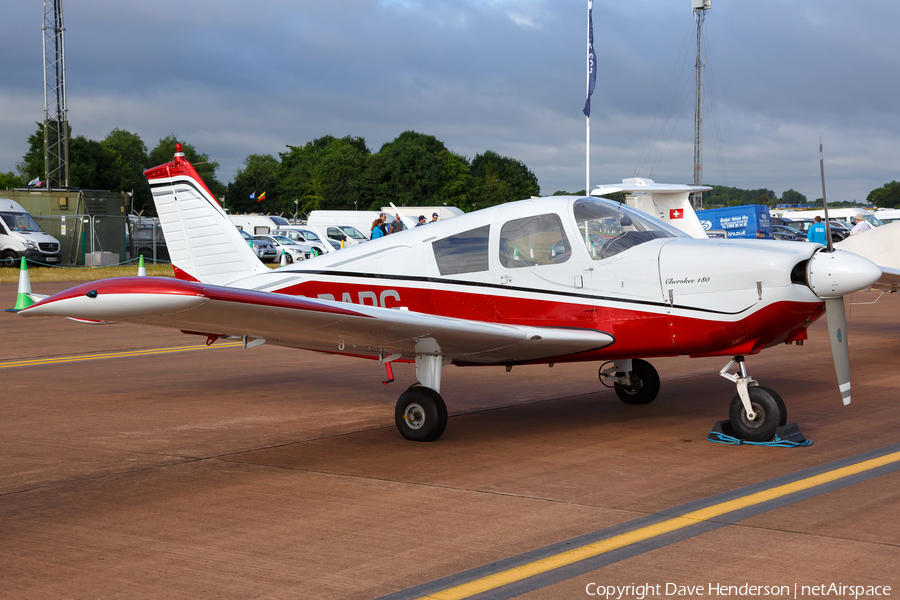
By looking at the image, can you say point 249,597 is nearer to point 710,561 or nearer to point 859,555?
point 710,561

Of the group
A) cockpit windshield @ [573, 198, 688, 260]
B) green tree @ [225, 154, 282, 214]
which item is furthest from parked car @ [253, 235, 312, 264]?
green tree @ [225, 154, 282, 214]

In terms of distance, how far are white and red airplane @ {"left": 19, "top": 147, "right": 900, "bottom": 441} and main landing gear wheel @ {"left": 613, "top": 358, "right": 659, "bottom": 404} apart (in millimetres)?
1481

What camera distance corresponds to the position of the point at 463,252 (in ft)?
24.3

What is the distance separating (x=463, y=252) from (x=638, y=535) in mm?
3521

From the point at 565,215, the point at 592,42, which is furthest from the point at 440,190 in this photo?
the point at 565,215

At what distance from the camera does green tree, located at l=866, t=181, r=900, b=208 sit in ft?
405

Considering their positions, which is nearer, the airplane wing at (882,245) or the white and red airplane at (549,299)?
the white and red airplane at (549,299)

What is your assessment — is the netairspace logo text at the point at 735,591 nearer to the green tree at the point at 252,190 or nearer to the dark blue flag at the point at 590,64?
the dark blue flag at the point at 590,64

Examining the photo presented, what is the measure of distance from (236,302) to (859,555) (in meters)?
3.77

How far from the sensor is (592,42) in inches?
941

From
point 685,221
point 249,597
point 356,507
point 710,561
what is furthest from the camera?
point 685,221

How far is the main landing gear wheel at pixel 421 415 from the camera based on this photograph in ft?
22.6

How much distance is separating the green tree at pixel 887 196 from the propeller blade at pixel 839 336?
130170 mm

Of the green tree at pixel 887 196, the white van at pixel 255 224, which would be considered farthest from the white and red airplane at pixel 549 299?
the green tree at pixel 887 196
